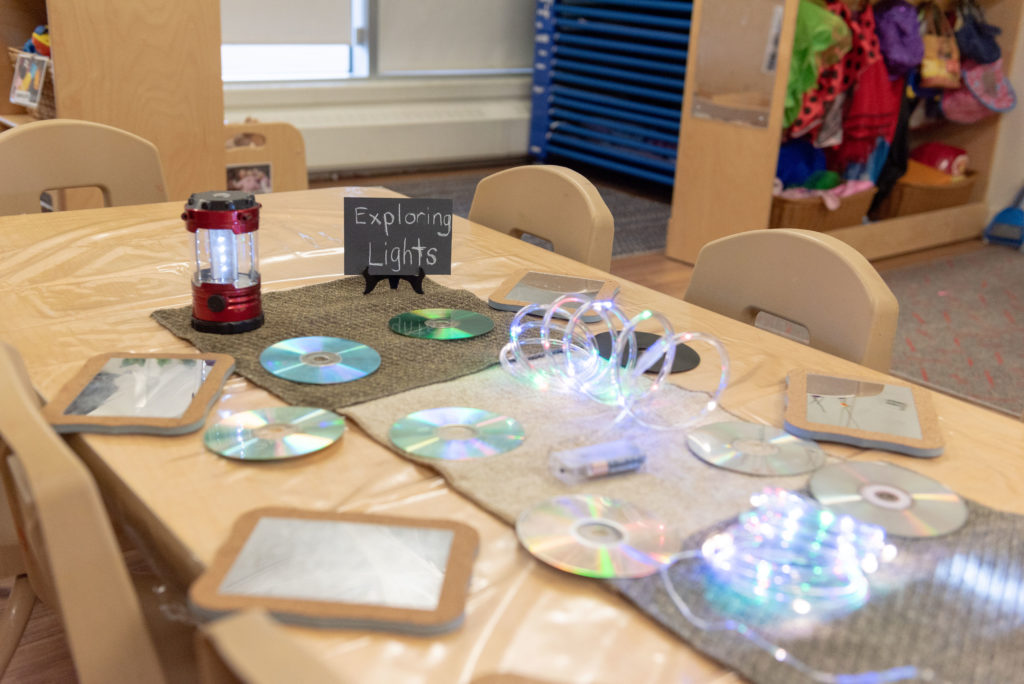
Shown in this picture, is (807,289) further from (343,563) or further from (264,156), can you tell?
(264,156)

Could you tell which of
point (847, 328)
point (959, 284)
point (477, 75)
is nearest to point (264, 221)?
point (847, 328)

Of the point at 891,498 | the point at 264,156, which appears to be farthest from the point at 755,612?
the point at 264,156

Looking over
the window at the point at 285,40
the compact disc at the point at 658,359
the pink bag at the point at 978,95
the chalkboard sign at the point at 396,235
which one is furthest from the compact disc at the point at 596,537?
the window at the point at 285,40

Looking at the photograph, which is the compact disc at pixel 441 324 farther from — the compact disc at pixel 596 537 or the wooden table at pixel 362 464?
the compact disc at pixel 596 537

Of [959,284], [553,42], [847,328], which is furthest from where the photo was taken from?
[553,42]

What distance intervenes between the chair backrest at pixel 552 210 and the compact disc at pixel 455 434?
2.59 ft

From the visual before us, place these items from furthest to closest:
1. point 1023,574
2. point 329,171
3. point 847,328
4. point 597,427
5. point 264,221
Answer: point 329,171 < point 264,221 < point 847,328 < point 597,427 < point 1023,574

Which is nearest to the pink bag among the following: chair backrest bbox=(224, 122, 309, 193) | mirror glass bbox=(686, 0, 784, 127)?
mirror glass bbox=(686, 0, 784, 127)

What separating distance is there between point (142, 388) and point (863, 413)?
0.83 meters

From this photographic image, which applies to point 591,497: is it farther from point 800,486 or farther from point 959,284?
point 959,284

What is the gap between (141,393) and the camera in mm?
1033

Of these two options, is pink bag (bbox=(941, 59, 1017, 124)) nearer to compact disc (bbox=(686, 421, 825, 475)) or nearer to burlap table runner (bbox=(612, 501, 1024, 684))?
compact disc (bbox=(686, 421, 825, 475))

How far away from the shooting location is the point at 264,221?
1.81 m

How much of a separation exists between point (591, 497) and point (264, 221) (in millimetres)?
1177
